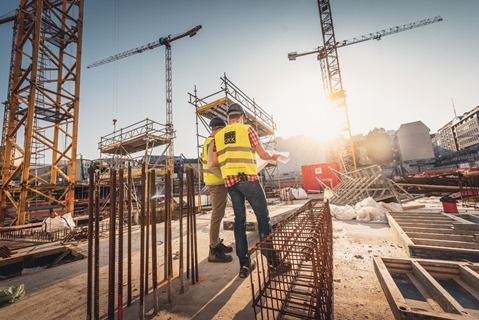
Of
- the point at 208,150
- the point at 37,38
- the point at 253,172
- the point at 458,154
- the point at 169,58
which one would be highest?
the point at 169,58

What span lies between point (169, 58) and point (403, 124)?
52.6 metres

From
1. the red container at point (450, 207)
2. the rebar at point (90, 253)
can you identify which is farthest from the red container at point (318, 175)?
the rebar at point (90, 253)

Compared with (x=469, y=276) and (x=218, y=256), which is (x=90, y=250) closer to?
(x=218, y=256)

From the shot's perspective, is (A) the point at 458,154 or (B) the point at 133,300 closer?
(B) the point at 133,300

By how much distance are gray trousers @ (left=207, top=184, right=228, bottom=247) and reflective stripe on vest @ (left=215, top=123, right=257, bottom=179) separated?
20.5 inches

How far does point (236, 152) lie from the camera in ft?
8.09

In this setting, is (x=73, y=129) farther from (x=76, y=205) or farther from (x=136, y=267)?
(x=136, y=267)

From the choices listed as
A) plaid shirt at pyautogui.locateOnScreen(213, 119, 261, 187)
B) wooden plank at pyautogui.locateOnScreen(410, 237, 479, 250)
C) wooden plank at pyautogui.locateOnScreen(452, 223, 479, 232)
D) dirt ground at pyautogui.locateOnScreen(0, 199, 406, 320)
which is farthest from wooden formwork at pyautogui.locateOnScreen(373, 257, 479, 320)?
wooden plank at pyautogui.locateOnScreen(452, 223, 479, 232)

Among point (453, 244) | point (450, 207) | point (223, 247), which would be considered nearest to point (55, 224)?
point (223, 247)

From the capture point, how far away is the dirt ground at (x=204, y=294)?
1.65m

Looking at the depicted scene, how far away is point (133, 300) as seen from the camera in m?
2.00

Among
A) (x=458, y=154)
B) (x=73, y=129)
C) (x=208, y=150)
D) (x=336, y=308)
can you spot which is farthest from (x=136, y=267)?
(x=458, y=154)

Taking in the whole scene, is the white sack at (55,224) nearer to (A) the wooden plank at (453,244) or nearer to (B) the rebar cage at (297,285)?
(B) the rebar cage at (297,285)

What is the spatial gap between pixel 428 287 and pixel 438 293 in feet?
0.89
